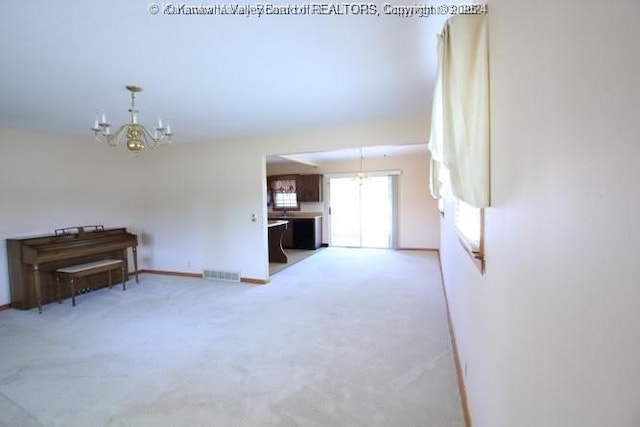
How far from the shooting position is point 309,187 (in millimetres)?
8180

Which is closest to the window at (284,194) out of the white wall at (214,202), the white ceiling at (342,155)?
the white ceiling at (342,155)

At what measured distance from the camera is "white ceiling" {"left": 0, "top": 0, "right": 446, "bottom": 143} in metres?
1.72

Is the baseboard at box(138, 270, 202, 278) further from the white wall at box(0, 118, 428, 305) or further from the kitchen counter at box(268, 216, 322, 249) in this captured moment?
the kitchen counter at box(268, 216, 322, 249)

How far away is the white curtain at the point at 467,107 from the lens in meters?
1.31

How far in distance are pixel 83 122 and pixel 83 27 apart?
2577mm

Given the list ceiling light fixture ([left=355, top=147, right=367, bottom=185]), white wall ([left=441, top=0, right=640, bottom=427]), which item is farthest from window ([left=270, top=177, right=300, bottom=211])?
white wall ([left=441, top=0, right=640, bottom=427])

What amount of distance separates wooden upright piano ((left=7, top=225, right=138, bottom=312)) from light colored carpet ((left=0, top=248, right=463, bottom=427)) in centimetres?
24

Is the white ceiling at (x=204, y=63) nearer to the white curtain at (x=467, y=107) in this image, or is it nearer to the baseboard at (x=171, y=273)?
the white curtain at (x=467, y=107)

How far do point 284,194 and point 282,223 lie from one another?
2.28 metres

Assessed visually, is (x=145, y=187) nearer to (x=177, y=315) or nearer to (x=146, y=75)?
(x=177, y=315)

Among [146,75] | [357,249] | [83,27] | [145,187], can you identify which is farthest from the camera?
[357,249]

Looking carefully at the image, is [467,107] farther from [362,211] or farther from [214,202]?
[362,211]

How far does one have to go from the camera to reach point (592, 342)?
1.69 ft

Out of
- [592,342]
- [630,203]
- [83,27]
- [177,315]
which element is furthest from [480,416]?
[177,315]
